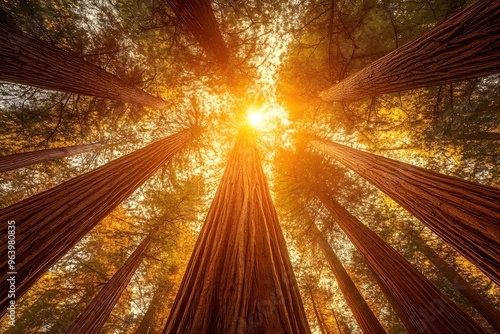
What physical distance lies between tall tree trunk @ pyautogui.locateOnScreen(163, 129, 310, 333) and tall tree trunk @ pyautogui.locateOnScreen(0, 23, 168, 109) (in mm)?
3368

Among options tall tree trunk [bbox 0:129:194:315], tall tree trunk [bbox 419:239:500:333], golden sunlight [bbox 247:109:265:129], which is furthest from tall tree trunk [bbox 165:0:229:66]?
tall tree trunk [bbox 419:239:500:333]

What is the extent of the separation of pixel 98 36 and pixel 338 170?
7148mm

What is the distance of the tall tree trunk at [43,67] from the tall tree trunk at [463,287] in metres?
10.0

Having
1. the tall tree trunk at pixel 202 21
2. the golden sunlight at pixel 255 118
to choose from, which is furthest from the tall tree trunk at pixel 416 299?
the tall tree trunk at pixel 202 21

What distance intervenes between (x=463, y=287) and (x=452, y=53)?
9184 millimetres

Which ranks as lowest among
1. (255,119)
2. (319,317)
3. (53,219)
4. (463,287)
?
(53,219)

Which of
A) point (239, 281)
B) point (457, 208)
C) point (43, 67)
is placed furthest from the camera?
point (43, 67)

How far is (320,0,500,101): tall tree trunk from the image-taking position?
4.85 ft

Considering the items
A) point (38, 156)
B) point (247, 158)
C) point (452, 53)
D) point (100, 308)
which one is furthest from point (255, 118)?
point (100, 308)

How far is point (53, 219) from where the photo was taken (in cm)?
175

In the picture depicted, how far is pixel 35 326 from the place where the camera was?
6676 mm

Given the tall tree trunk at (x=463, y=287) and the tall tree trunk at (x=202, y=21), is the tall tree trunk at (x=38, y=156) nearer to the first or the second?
the tall tree trunk at (x=202, y=21)

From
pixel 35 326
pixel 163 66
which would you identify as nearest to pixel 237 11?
pixel 163 66

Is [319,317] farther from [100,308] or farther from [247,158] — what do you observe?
[247,158]
